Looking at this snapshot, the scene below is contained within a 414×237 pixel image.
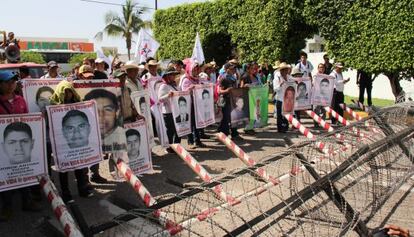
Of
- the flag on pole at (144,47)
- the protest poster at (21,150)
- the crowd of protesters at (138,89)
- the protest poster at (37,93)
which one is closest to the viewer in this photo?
the protest poster at (21,150)

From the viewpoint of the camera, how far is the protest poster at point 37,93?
6.73m

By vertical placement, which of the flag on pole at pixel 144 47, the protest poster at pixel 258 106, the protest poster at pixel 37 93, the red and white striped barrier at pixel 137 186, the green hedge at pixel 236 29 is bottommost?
the red and white striped barrier at pixel 137 186

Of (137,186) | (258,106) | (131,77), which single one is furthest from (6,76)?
(258,106)

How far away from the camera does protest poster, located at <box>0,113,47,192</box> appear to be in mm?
5324

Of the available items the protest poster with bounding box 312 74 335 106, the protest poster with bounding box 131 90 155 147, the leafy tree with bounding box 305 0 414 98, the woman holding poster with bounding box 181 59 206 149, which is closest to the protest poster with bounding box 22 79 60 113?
the protest poster with bounding box 131 90 155 147

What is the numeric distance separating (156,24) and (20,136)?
797 inches

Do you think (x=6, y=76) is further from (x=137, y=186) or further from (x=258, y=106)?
(x=258, y=106)

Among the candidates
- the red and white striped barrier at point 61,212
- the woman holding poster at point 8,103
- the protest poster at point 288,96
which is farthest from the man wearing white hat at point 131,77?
the protest poster at point 288,96

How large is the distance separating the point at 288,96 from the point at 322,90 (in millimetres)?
1264

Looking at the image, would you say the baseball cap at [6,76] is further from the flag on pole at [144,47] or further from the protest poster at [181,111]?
the flag on pole at [144,47]

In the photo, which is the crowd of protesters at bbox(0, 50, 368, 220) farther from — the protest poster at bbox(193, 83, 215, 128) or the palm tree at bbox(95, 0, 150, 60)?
the palm tree at bbox(95, 0, 150, 60)

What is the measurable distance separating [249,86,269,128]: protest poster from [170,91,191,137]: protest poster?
2298 mm

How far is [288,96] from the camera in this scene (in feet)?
38.3

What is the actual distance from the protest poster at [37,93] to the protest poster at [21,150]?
1.15 meters
